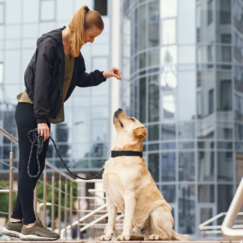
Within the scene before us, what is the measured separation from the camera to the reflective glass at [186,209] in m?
20.9

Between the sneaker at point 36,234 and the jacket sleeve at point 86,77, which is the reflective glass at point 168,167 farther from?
the sneaker at point 36,234

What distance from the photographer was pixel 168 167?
71.9 ft

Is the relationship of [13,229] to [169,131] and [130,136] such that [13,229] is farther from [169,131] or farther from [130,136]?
[169,131]

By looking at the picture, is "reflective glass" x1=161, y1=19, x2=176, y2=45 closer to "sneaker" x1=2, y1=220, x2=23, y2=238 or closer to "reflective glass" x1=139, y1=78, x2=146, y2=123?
"reflective glass" x1=139, y1=78, x2=146, y2=123

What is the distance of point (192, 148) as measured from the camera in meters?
21.8

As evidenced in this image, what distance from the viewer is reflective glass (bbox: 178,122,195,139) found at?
71.7ft

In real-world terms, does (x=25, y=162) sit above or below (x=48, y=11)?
below

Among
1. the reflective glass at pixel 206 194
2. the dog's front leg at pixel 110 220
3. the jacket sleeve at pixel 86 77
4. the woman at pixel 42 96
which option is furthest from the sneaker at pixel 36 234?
the reflective glass at pixel 206 194

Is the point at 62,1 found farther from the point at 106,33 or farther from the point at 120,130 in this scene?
the point at 120,130

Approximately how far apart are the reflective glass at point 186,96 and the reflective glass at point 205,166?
1478 mm

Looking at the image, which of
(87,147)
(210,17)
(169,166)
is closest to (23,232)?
(169,166)

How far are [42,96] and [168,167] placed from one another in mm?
→ 17802

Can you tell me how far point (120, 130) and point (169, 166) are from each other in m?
16.6

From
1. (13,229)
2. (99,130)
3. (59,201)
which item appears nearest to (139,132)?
(13,229)
